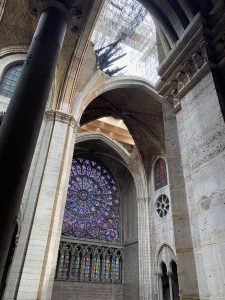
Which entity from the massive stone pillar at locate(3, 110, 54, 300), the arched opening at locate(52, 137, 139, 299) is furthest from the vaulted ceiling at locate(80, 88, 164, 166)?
the massive stone pillar at locate(3, 110, 54, 300)

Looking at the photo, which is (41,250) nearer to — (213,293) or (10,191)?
(10,191)

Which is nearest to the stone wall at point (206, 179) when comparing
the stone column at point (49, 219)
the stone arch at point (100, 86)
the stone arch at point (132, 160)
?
the stone column at point (49, 219)

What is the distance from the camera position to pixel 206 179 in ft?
6.73

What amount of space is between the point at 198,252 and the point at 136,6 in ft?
48.5

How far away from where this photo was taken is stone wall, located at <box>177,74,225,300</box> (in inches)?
70.0

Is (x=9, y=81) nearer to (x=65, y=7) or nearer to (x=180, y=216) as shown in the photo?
(x=65, y=7)

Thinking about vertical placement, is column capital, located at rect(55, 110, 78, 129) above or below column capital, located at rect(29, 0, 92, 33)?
above

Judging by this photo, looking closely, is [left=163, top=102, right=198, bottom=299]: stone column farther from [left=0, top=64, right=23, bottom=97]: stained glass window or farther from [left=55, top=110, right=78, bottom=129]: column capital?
[left=0, top=64, right=23, bottom=97]: stained glass window

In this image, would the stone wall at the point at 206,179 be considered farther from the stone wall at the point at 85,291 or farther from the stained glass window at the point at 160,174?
the stone wall at the point at 85,291

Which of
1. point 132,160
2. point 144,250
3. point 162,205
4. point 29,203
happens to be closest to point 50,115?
point 29,203

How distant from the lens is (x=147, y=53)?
15.5 meters

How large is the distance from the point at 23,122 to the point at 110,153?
12929 mm

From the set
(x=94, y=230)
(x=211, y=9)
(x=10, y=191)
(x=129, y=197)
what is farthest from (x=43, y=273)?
(x=129, y=197)

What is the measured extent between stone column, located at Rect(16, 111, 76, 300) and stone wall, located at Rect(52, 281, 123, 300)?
6.27m
